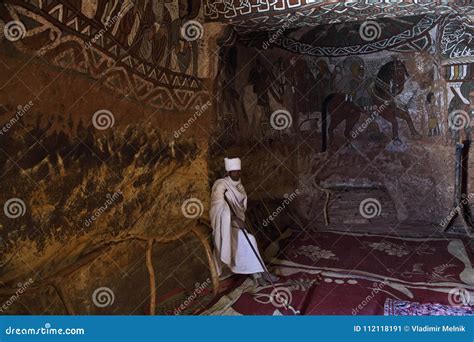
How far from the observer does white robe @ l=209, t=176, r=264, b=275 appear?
5.02 meters

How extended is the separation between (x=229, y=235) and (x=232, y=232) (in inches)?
8.1

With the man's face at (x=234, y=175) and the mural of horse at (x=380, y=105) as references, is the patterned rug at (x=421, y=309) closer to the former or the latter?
the man's face at (x=234, y=175)

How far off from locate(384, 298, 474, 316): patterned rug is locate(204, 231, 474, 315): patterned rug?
0.09m

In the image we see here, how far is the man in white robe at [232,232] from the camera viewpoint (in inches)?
198

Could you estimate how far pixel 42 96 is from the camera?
2.95 metres

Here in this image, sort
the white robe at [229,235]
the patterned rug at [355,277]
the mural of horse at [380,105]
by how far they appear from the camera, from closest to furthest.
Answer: the patterned rug at [355,277], the white robe at [229,235], the mural of horse at [380,105]

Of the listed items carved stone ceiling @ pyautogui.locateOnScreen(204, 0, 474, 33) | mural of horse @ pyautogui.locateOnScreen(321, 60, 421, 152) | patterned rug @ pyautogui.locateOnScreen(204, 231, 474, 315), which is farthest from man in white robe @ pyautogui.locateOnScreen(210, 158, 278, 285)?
mural of horse @ pyautogui.locateOnScreen(321, 60, 421, 152)

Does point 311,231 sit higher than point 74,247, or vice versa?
point 74,247

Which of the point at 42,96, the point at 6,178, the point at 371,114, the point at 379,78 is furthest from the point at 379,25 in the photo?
the point at 6,178

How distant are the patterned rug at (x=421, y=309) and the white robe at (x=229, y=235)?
157 cm

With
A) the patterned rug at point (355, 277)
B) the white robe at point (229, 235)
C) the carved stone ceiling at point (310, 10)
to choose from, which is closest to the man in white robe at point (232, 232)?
the white robe at point (229, 235)

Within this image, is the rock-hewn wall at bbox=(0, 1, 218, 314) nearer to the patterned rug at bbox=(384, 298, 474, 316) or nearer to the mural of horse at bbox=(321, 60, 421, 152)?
the patterned rug at bbox=(384, 298, 474, 316)

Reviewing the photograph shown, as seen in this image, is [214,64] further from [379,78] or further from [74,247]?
[379,78]

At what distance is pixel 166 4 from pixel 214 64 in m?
1.08
